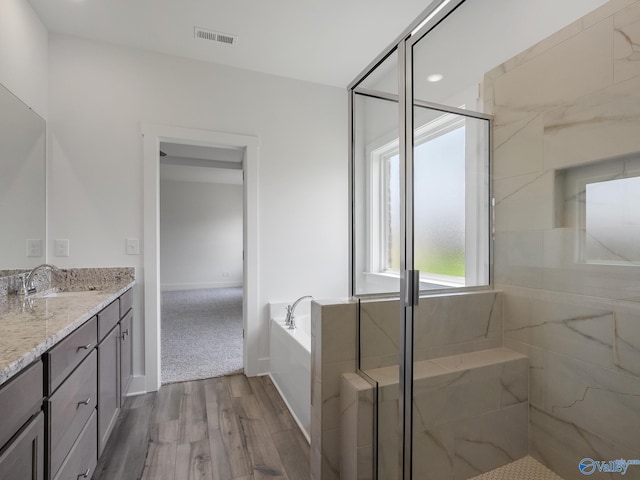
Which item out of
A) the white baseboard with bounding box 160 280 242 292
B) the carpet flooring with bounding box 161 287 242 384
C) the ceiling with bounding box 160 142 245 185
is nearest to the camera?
the carpet flooring with bounding box 161 287 242 384

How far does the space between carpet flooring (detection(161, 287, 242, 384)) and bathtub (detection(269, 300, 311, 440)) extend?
531mm

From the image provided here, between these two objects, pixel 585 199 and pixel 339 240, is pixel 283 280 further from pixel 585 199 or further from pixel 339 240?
pixel 585 199

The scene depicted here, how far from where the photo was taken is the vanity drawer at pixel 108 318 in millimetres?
1578

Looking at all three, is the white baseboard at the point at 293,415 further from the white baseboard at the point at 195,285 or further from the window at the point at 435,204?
the white baseboard at the point at 195,285

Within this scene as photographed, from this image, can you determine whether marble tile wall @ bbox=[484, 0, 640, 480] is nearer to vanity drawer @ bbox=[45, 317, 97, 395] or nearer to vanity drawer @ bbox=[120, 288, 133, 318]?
vanity drawer @ bbox=[45, 317, 97, 395]

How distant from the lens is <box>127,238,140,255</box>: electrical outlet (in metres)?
2.42

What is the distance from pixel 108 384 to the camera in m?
1.70

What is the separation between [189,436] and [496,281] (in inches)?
74.5

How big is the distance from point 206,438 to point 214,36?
2.63m

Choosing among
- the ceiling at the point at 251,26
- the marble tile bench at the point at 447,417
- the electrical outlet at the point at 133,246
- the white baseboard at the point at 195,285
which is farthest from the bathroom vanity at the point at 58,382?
the white baseboard at the point at 195,285

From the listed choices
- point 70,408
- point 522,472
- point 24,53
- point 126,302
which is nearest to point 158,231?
point 126,302

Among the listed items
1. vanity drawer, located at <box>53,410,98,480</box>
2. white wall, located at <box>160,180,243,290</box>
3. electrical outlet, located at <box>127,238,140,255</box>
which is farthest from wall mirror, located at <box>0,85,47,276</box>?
white wall, located at <box>160,180,243,290</box>

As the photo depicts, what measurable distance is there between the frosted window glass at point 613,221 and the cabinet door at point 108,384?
2.25 metres

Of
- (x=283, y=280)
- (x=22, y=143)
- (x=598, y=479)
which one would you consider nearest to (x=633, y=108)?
(x=598, y=479)
